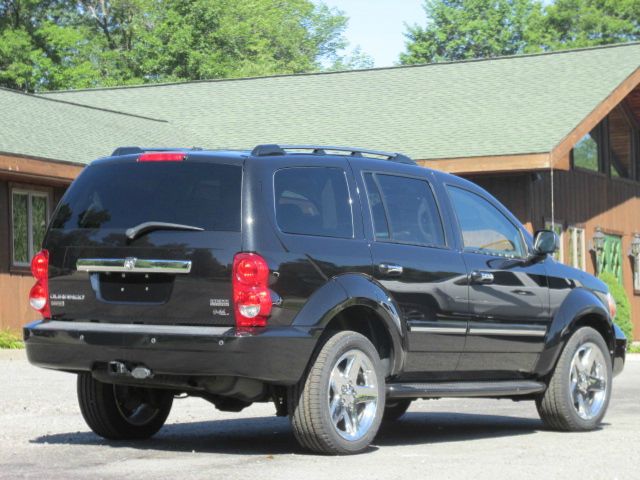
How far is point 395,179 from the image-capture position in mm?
9938

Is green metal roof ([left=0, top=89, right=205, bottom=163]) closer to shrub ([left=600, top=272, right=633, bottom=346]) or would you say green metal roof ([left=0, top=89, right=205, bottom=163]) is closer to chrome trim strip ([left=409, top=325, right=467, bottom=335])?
shrub ([left=600, top=272, right=633, bottom=346])

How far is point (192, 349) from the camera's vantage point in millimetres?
8484

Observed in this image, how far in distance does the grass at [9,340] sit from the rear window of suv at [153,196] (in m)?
13.1

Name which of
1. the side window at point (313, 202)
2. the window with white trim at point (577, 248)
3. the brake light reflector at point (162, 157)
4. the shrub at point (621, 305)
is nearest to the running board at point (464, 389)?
the side window at point (313, 202)

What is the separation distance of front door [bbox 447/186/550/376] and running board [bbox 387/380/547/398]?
0.12 metres

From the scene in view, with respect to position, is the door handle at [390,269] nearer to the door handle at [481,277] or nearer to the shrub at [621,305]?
the door handle at [481,277]

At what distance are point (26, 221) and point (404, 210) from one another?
50.0 feet

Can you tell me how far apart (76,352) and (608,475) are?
133 inches

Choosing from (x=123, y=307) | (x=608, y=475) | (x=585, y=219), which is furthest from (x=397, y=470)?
(x=585, y=219)

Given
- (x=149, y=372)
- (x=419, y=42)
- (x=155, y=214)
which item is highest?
(x=419, y=42)

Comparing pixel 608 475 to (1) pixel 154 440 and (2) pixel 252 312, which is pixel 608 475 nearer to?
(2) pixel 252 312

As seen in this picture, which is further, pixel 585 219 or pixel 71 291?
pixel 585 219

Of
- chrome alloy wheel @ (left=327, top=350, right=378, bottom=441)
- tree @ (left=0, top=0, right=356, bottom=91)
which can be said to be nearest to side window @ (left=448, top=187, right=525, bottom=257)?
chrome alloy wheel @ (left=327, top=350, right=378, bottom=441)

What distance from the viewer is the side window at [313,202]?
29.4ft
